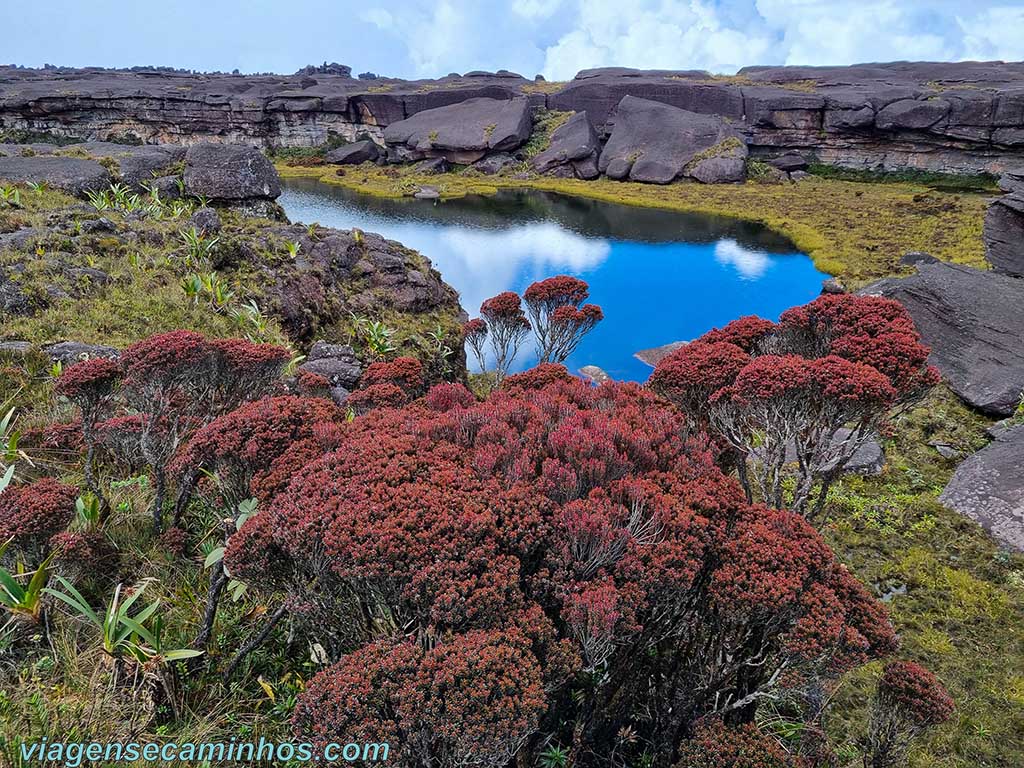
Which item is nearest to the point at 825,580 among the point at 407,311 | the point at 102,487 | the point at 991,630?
the point at 991,630

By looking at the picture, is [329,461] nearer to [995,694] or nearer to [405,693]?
[405,693]

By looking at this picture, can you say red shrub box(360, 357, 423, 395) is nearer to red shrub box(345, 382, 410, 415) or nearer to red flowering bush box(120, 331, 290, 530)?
red shrub box(345, 382, 410, 415)

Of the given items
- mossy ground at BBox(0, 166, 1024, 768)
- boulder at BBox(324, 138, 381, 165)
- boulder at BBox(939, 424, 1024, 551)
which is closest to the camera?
mossy ground at BBox(0, 166, 1024, 768)

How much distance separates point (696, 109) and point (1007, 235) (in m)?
49.3

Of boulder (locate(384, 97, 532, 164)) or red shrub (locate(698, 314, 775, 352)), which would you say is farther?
boulder (locate(384, 97, 532, 164))

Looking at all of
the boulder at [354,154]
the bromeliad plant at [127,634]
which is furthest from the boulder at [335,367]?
the boulder at [354,154]

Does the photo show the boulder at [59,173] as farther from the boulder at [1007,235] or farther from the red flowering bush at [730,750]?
the boulder at [1007,235]

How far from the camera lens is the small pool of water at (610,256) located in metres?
24.6

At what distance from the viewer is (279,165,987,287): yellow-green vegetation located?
33188mm

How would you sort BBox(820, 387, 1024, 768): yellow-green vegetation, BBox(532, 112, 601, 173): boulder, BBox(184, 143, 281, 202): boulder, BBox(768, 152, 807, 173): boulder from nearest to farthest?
BBox(820, 387, 1024, 768): yellow-green vegetation → BBox(184, 143, 281, 202): boulder → BBox(768, 152, 807, 173): boulder → BBox(532, 112, 601, 173): boulder

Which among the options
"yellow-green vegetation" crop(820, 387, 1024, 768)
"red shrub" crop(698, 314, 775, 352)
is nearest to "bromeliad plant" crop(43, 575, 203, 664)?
"yellow-green vegetation" crop(820, 387, 1024, 768)

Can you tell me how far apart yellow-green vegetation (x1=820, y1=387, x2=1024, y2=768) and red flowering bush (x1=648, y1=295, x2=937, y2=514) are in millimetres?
2963

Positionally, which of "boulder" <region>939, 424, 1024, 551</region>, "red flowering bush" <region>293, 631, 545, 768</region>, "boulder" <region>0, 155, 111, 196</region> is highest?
"boulder" <region>0, 155, 111, 196</region>

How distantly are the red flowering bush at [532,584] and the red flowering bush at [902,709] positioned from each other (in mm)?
1013
